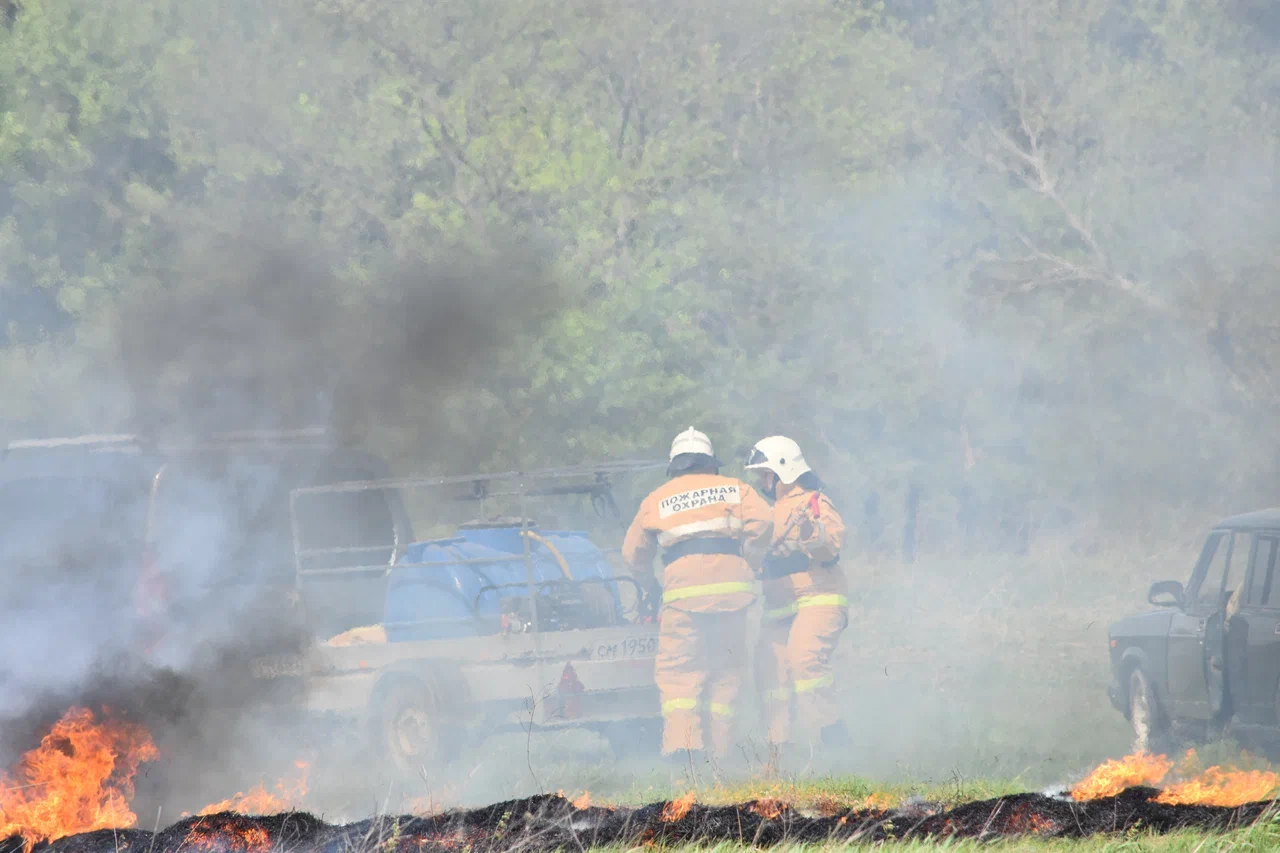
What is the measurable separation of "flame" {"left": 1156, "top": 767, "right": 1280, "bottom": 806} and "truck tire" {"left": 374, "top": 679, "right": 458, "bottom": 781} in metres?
4.03

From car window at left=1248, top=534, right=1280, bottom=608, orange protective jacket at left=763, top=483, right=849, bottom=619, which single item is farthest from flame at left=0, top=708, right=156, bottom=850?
car window at left=1248, top=534, right=1280, bottom=608

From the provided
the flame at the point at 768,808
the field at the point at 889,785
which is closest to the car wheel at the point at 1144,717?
the field at the point at 889,785

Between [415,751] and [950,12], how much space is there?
51.8 ft

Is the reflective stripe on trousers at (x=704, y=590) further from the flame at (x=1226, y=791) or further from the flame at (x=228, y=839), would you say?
the flame at (x=228, y=839)

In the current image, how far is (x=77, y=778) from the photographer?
6.68 metres

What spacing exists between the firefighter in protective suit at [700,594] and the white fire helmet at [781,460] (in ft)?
1.26

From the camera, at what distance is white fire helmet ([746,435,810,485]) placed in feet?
28.5

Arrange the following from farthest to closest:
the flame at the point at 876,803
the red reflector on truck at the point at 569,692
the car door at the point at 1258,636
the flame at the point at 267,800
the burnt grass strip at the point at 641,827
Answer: the red reflector on truck at the point at 569,692, the car door at the point at 1258,636, the flame at the point at 267,800, the flame at the point at 876,803, the burnt grass strip at the point at 641,827

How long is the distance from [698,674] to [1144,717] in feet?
9.16

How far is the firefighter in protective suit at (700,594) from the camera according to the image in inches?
320

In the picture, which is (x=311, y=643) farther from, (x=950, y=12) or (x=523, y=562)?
(x=950, y=12)

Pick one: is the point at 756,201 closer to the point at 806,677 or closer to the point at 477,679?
the point at 806,677

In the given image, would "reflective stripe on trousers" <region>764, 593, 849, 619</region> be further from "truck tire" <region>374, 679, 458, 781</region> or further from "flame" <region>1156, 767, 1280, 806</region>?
"flame" <region>1156, 767, 1280, 806</region>

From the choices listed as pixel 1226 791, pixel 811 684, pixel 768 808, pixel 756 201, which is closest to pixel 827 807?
pixel 768 808
